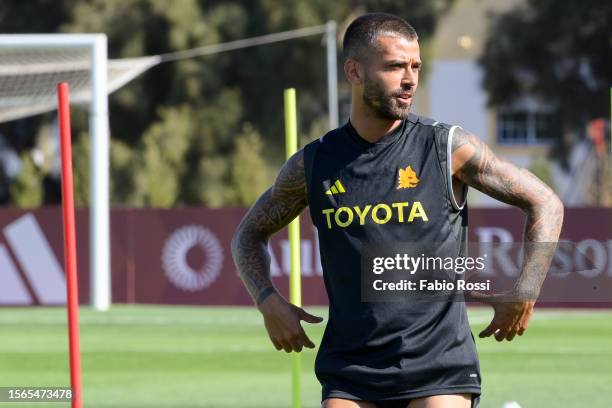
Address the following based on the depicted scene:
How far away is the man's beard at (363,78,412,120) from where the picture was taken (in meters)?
5.14

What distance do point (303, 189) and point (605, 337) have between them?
13.4m

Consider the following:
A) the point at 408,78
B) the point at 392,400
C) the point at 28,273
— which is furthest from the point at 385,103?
A: the point at 28,273

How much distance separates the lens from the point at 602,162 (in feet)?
140

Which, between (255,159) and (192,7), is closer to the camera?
(255,159)

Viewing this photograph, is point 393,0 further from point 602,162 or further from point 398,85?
point 398,85

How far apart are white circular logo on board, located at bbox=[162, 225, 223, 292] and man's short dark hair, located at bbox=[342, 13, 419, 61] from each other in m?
19.6

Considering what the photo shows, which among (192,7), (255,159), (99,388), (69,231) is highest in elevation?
(192,7)

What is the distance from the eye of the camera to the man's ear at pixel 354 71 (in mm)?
5230

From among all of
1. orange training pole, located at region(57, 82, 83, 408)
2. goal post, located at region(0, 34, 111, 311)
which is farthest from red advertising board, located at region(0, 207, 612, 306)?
orange training pole, located at region(57, 82, 83, 408)

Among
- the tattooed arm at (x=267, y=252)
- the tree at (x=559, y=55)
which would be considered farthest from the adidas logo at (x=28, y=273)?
the tree at (x=559, y=55)

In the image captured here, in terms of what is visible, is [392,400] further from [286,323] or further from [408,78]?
[408,78]

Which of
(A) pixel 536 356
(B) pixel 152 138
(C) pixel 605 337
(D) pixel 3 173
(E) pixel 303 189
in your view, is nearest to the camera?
(E) pixel 303 189

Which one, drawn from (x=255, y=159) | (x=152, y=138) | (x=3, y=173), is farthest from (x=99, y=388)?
(x=3, y=173)

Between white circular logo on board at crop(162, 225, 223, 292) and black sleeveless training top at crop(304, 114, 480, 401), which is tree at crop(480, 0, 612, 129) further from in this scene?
black sleeveless training top at crop(304, 114, 480, 401)
